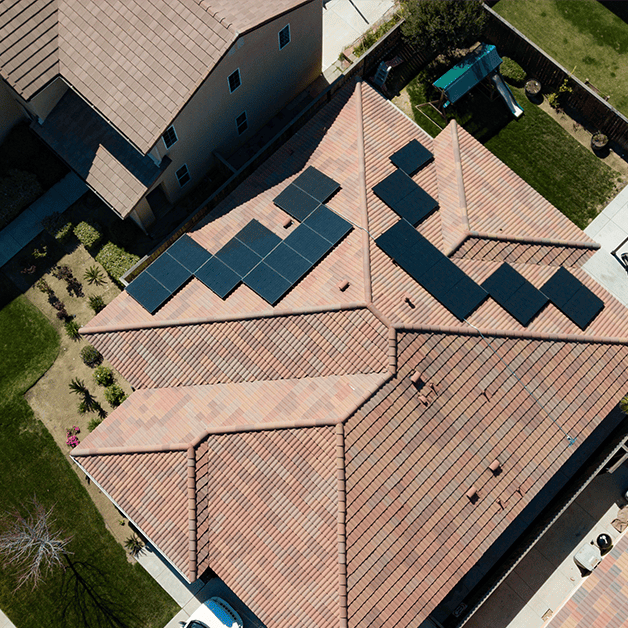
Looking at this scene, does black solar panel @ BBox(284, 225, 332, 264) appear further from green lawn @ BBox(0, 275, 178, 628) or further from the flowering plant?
the flowering plant

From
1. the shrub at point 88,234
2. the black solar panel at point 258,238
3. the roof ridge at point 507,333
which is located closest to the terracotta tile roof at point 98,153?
the shrub at point 88,234

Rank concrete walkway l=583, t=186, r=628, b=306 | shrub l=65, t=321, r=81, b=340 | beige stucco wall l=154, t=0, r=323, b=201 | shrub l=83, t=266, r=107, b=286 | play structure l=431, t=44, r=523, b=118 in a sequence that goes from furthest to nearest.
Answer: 1. play structure l=431, t=44, r=523, b=118
2. concrete walkway l=583, t=186, r=628, b=306
3. shrub l=83, t=266, r=107, b=286
4. shrub l=65, t=321, r=81, b=340
5. beige stucco wall l=154, t=0, r=323, b=201

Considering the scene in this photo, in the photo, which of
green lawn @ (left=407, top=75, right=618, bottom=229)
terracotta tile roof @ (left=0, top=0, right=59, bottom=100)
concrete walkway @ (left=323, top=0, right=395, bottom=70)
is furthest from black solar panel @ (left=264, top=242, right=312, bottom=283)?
concrete walkway @ (left=323, top=0, right=395, bottom=70)

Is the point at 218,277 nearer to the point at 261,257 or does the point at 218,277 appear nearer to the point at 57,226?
the point at 261,257

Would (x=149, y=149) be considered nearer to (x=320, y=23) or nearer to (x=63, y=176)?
(x=63, y=176)

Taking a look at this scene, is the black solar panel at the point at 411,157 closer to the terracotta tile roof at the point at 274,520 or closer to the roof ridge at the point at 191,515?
the terracotta tile roof at the point at 274,520
